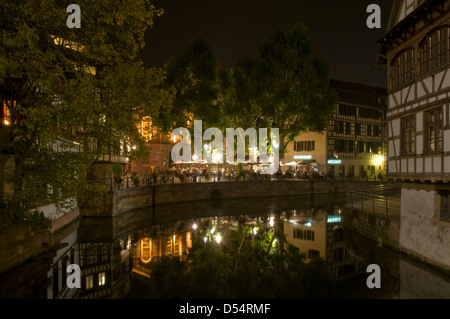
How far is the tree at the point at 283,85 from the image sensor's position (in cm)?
3675

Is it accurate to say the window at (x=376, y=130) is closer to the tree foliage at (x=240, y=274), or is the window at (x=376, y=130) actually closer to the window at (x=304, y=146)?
the window at (x=304, y=146)

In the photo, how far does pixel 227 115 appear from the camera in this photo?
125ft

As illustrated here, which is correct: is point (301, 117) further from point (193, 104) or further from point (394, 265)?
point (394, 265)

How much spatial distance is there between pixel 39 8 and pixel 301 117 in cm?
2816

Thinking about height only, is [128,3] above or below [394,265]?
above

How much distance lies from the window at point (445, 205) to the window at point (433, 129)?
1.54 m

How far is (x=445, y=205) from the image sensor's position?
1324cm

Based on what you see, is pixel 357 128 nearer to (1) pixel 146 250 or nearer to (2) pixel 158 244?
(2) pixel 158 244

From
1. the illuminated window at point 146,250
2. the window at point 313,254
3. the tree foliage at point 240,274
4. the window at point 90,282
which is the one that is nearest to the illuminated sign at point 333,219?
the window at point 313,254

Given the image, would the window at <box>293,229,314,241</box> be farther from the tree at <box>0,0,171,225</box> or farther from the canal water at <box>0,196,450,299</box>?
the tree at <box>0,0,171,225</box>

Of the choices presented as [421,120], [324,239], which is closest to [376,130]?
[324,239]

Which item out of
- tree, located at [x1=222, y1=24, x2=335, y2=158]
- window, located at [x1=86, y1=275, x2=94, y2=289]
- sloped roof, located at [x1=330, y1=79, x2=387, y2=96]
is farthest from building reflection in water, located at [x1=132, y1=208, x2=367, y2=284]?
sloped roof, located at [x1=330, y1=79, x2=387, y2=96]

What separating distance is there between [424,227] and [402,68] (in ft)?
22.1
